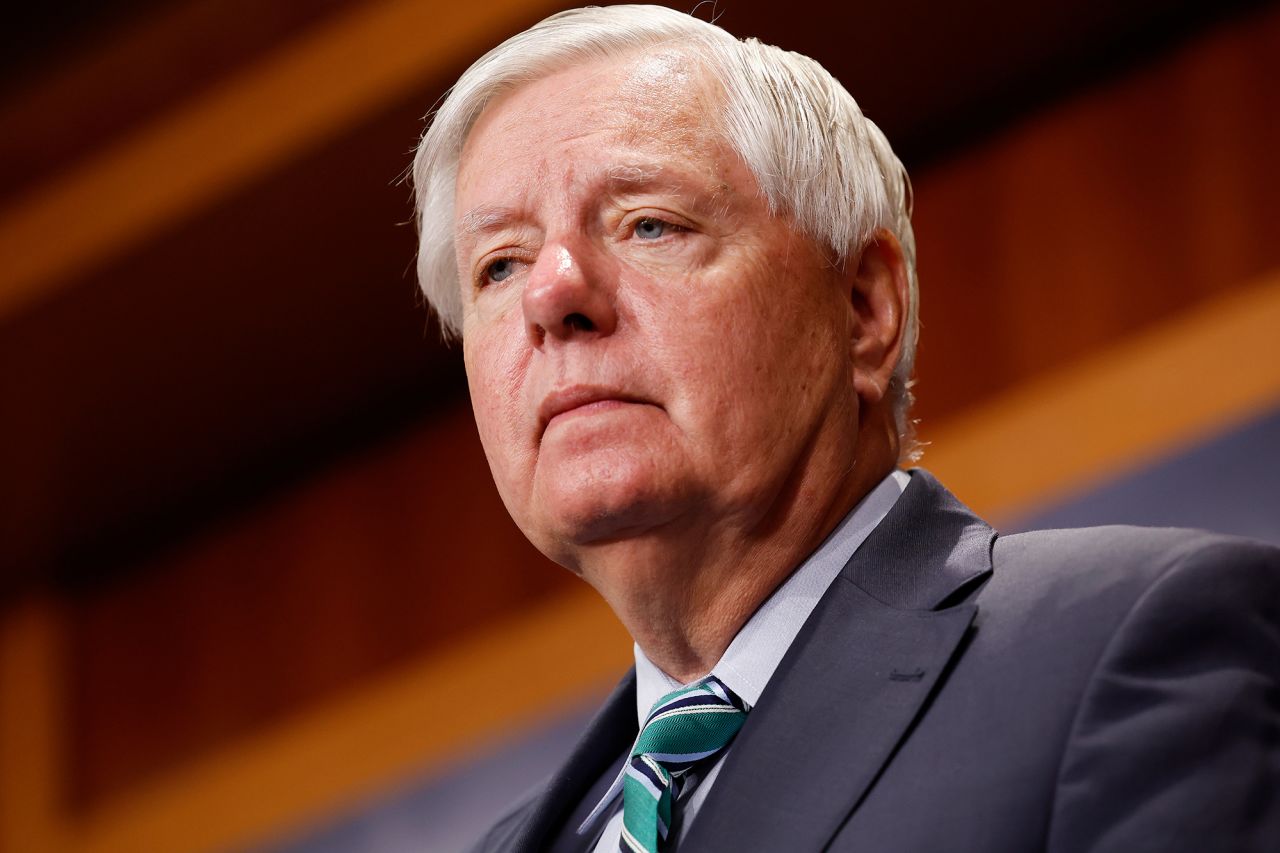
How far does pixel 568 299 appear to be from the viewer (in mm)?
1402

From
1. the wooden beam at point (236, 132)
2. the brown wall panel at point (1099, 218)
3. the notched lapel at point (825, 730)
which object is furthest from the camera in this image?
the wooden beam at point (236, 132)

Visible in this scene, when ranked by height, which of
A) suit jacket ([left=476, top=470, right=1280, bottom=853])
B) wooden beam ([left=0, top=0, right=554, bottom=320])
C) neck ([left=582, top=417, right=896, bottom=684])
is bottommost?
suit jacket ([left=476, top=470, right=1280, bottom=853])

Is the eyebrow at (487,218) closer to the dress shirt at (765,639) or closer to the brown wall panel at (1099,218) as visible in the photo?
the dress shirt at (765,639)

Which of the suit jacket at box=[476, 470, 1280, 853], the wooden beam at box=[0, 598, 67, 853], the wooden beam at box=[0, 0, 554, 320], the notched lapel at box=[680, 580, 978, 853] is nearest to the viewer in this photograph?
the suit jacket at box=[476, 470, 1280, 853]

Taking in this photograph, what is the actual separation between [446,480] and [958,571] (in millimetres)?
2682

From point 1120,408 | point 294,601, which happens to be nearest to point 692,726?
point 1120,408

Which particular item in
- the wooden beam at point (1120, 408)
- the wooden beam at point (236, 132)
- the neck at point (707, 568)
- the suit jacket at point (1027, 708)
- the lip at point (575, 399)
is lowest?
the wooden beam at point (1120, 408)

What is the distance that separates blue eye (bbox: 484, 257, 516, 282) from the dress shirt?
1.21 ft

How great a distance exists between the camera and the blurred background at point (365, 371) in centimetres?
290

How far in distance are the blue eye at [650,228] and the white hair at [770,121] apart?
103mm

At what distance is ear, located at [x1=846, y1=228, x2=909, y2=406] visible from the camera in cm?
156

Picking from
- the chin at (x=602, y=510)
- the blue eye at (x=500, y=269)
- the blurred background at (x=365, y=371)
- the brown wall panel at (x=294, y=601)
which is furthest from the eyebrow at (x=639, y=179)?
the brown wall panel at (x=294, y=601)

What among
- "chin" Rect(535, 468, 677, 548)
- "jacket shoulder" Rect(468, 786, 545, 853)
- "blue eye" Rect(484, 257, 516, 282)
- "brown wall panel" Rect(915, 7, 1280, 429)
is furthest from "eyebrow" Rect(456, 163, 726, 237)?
"brown wall panel" Rect(915, 7, 1280, 429)

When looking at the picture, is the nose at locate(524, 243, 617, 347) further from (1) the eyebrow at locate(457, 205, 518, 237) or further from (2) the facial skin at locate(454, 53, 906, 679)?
(1) the eyebrow at locate(457, 205, 518, 237)
